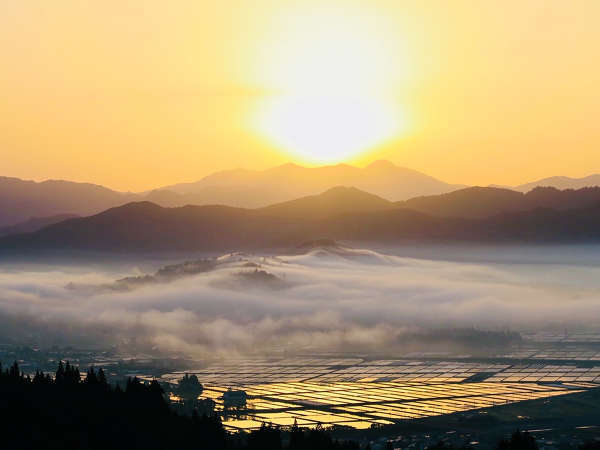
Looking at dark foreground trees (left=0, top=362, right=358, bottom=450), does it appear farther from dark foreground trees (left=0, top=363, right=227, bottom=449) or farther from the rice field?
the rice field

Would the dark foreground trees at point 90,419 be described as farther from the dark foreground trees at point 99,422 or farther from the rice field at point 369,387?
the rice field at point 369,387

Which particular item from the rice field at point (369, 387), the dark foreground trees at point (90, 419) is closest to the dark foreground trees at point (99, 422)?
the dark foreground trees at point (90, 419)

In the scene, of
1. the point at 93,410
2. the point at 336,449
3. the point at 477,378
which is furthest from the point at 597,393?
the point at 93,410

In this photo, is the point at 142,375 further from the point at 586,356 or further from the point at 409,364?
the point at 586,356

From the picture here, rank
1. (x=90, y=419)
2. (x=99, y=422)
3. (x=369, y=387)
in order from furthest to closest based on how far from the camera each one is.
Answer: (x=369, y=387)
(x=90, y=419)
(x=99, y=422)

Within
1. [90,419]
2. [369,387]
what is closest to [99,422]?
[90,419]

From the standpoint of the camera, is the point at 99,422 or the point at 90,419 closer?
the point at 99,422

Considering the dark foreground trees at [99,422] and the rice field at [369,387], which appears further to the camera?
the rice field at [369,387]

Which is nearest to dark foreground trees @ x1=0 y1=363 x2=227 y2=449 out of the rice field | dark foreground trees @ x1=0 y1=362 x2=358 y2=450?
dark foreground trees @ x1=0 y1=362 x2=358 y2=450

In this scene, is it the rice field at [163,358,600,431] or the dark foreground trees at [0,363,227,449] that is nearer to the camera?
the dark foreground trees at [0,363,227,449]

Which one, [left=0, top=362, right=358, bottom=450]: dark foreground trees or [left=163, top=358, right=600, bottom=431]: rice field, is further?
[left=163, top=358, right=600, bottom=431]: rice field

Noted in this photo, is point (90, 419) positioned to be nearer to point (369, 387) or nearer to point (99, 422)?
point (99, 422)
